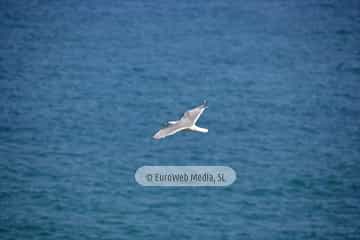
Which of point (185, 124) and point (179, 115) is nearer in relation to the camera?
point (185, 124)

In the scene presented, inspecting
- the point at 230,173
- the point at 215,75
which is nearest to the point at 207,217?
the point at 230,173

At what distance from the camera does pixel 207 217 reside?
944cm

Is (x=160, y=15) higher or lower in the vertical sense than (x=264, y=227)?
higher

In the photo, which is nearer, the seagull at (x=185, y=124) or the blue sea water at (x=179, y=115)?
the seagull at (x=185, y=124)

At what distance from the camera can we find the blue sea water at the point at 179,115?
9.48m

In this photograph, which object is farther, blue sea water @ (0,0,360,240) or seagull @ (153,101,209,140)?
blue sea water @ (0,0,360,240)

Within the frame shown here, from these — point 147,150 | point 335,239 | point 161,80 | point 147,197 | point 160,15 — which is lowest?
point 335,239

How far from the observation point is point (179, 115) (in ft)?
37.5

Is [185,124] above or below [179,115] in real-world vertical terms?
below

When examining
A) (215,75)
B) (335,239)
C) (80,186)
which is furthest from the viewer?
(215,75)

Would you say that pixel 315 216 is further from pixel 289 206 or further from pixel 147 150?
pixel 147 150

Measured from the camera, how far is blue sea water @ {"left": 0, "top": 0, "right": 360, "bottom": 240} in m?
9.48

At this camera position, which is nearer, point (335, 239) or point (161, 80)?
point (335, 239)

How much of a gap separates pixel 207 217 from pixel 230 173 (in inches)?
28.9
